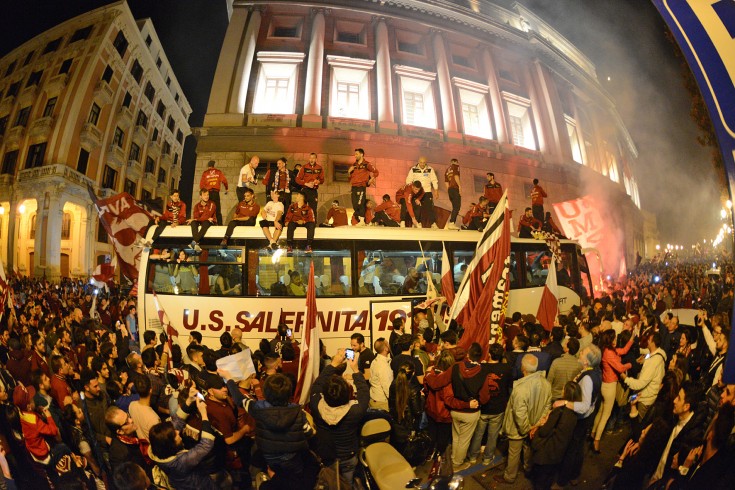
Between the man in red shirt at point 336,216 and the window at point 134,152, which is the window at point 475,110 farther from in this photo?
the window at point 134,152

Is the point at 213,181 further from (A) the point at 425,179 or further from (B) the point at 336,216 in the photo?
(A) the point at 425,179

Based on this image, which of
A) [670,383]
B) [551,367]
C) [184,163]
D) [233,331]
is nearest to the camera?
[670,383]

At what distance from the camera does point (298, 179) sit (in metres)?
2.87

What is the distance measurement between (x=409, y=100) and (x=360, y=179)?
29.8 inches

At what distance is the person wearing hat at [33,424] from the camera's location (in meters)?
2.53

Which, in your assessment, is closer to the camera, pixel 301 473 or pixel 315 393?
pixel 301 473

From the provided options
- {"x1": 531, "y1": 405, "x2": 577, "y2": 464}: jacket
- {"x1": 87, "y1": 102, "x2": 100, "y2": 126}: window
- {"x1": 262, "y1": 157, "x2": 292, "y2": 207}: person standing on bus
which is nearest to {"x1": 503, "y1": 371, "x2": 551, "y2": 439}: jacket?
{"x1": 531, "y1": 405, "x2": 577, "y2": 464}: jacket

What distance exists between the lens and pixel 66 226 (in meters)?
2.59

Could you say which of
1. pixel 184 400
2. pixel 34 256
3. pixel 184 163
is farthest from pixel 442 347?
pixel 34 256

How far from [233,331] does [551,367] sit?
140 inches


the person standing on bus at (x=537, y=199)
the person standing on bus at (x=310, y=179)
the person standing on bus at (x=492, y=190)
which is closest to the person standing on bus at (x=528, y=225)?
the person standing on bus at (x=537, y=199)

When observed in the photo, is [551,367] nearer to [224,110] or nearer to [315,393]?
[315,393]

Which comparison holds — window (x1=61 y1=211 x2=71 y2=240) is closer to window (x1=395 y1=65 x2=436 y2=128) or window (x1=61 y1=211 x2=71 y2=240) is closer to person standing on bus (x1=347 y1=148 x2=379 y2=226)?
person standing on bus (x1=347 y1=148 x2=379 y2=226)

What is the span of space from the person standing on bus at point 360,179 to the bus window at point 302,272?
0.61m
